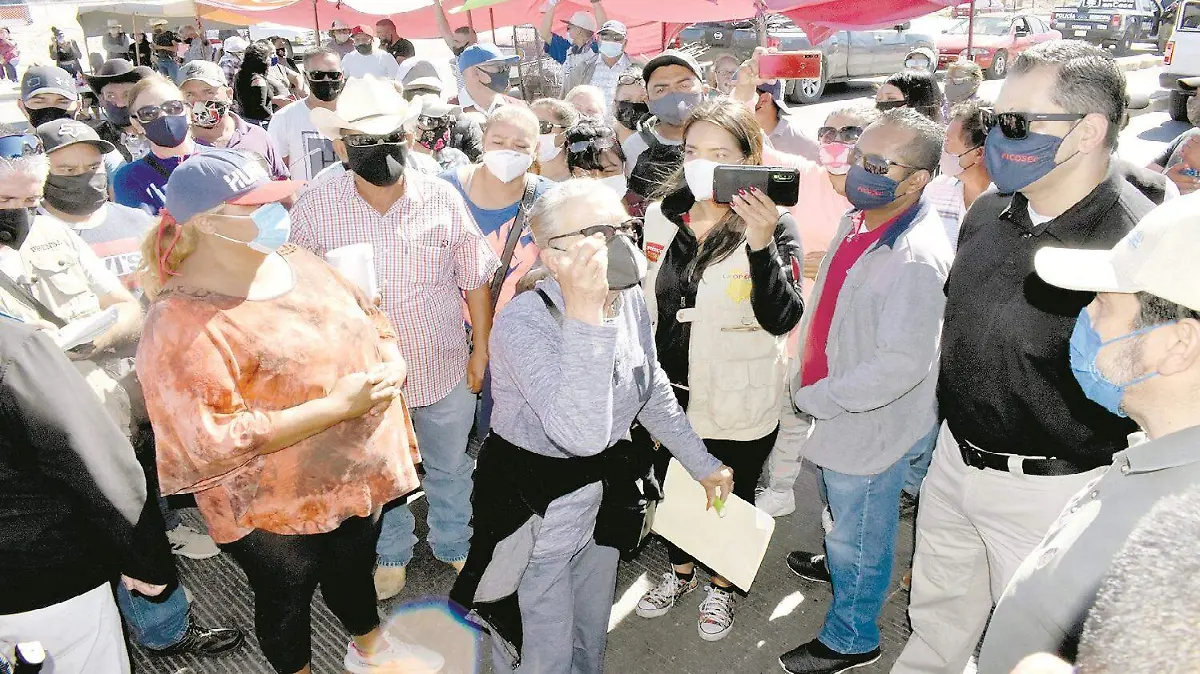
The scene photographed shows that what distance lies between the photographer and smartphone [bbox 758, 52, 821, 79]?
5.16 metres

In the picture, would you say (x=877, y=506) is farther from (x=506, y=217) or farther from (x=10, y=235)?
(x=10, y=235)

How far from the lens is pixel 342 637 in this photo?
10.8ft

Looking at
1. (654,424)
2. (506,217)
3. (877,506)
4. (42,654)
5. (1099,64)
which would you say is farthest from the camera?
(506,217)

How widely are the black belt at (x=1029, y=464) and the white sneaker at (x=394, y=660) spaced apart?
7.16ft

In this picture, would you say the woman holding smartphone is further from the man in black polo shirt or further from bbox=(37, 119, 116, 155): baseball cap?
bbox=(37, 119, 116, 155): baseball cap

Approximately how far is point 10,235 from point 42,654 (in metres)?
1.81

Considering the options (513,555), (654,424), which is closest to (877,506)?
(654,424)

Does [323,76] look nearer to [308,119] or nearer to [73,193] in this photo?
[308,119]

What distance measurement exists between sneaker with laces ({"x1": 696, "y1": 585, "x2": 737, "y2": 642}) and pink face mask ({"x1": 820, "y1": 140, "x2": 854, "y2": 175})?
74.2 inches

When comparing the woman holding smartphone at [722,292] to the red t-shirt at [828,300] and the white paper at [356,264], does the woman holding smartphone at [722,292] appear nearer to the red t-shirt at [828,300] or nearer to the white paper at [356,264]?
the red t-shirt at [828,300]

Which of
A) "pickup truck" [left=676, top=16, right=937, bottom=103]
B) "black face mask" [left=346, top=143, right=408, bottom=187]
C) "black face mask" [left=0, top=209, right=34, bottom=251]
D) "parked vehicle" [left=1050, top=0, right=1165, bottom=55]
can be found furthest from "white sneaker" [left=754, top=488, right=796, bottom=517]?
"parked vehicle" [left=1050, top=0, right=1165, bottom=55]

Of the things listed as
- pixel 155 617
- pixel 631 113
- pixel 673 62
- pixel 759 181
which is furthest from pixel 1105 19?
pixel 155 617

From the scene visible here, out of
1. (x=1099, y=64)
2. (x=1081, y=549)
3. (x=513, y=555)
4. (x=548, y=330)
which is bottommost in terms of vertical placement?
(x=513, y=555)

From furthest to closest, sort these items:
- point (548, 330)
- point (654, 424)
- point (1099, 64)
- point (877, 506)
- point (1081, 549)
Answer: point (877, 506) < point (654, 424) < point (1099, 64) < point (548, 330) < point (1081, 549)
